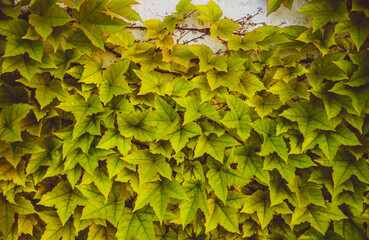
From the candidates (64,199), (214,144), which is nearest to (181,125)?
(214,144)

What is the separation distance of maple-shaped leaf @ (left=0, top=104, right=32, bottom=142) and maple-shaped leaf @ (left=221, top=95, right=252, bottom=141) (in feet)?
3.71

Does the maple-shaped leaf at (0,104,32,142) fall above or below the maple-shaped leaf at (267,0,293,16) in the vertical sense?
below

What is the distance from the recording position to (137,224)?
1.41m

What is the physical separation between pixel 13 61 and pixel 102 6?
0.57 metres

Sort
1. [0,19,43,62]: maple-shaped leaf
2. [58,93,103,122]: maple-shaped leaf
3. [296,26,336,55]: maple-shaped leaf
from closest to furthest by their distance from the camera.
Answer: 1. [0,19,43,62]: maple-shaped leaf
2. [58,93,103,122]: maple-shaped leaf
3. [296,26,336,55]: maple-shaped leaf

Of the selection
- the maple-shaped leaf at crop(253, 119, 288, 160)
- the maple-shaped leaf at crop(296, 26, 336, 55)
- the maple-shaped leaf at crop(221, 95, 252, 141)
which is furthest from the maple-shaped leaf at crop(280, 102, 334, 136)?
the maple-shaped leaf at crop(296, 26, 336, 55)

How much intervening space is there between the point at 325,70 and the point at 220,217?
1.17 metres

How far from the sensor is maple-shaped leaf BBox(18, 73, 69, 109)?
4.07ft

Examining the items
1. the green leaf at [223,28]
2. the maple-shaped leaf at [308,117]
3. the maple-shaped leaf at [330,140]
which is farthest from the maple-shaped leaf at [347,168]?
the green leaf at [223,28]

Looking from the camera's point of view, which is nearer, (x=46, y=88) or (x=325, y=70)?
(x=46, y=88)

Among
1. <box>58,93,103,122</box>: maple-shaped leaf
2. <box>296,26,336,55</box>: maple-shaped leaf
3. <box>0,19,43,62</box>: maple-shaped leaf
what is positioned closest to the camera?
<box>0,19,43,62</box>: maple-shaped leaf

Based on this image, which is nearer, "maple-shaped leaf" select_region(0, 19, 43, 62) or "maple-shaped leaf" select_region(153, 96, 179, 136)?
"maple-shaped leaf" select_region(0, 19, 43, 62)

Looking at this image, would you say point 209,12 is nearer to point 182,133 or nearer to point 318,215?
point 182,133

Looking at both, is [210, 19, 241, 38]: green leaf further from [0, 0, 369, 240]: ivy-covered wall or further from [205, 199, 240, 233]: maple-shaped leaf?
[205, 199, 240, 233]: maple-shaped leaf
